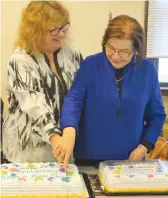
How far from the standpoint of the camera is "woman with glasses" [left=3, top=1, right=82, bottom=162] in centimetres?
142

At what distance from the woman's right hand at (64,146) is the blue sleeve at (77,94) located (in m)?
0.10

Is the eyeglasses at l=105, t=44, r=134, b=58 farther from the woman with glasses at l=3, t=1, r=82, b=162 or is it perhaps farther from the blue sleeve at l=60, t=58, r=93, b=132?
the woman with glasses at l=3, t=1, r=82, b=162

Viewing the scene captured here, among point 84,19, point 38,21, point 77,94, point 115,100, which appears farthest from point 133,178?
point 84,19

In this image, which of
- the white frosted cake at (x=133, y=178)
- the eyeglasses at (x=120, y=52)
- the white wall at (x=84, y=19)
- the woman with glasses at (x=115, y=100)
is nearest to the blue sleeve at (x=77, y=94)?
the woman with glasses at (x=115, y=100)

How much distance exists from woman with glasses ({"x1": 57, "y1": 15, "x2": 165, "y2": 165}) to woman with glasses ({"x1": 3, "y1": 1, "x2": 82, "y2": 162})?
0.26ft

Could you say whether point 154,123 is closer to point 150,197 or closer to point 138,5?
point 150,197

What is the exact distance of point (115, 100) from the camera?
4.64 feet

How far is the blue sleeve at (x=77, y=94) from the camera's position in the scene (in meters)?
1.45

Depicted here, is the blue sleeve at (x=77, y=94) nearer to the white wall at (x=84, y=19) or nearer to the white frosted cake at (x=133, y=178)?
the white frosted cake at (x=133, y=178)

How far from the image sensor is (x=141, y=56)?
146 cm

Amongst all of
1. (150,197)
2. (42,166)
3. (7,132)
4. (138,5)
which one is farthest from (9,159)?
(138,5)

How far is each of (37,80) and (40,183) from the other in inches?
17.4

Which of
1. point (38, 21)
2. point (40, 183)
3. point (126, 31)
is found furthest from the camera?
point (38, 21)

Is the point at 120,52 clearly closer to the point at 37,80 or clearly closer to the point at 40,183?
the point at 37,80
